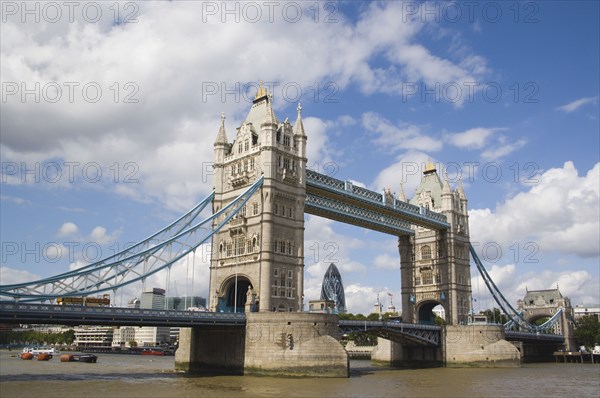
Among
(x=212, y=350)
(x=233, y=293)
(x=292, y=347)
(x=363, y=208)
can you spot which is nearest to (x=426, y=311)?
(x=363, y=208)

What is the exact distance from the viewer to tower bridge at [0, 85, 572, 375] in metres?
49.1

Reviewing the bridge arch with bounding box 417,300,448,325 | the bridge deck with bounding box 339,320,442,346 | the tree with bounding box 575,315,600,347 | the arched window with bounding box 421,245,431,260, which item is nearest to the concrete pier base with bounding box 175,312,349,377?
the bridge deck with bounding box 339,320,442,346

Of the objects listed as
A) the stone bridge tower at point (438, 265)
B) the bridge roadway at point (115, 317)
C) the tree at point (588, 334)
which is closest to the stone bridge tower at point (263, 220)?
the bridge roadway at point (115, 317)

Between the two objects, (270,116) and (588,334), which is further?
(588,334)

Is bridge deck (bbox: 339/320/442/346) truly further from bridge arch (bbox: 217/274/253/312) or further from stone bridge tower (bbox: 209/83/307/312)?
bridge arch (bbox: 217/274/253/312)

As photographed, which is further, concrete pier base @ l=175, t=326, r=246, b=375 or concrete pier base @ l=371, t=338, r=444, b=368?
concrete pier base @ l=371, t=338, r=444, b=368

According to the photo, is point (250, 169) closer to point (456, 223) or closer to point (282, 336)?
point (282, 336)

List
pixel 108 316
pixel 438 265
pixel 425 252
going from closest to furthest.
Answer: pixel 108 316 → pixel 438 265 → pixel 425 252

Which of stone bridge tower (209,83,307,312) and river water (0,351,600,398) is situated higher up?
stone bridge tower (209,83,307,312)

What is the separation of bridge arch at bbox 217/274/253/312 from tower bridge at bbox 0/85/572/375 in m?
0.11

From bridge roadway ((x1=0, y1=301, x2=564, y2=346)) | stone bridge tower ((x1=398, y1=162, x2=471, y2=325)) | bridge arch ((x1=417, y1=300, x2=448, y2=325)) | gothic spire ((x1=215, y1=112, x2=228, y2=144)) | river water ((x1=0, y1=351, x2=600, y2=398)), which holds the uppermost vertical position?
gothic spire ((x1=215, y1=112, x2=228, y2=144))

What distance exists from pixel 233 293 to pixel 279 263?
Result: 21.7 feet

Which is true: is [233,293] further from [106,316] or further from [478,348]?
[478,348]

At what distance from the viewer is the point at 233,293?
60688mm
